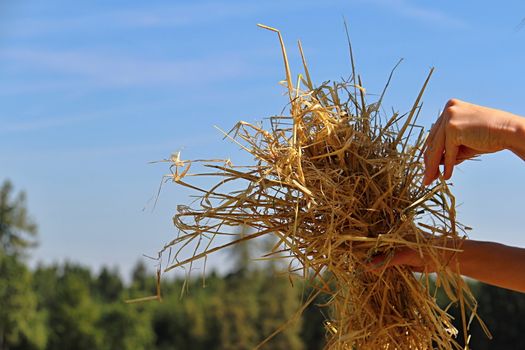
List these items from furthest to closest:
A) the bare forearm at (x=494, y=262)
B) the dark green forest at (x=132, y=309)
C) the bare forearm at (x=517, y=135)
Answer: the dark green forest at (x=132, y=309)
the bare forearm at (x=494, y=262)
the bare forearm at (x=517, y=135)

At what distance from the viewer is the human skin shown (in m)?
1.79

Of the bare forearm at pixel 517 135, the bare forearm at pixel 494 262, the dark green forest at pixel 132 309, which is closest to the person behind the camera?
the bare forearm at pixel 517 135

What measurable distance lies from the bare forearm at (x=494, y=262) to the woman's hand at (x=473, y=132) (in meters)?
0.29

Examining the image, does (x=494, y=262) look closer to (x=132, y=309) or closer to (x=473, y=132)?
(x=473, y=132)

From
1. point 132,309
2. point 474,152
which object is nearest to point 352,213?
point 474,152

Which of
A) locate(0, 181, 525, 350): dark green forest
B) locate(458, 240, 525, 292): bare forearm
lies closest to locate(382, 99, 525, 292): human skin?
locate(458, 240, 525, 292): bare forearm

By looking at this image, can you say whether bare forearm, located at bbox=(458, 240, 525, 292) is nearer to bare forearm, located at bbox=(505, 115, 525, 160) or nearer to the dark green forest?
bare forearm, located at bbox=(505, 115, 525, 160)

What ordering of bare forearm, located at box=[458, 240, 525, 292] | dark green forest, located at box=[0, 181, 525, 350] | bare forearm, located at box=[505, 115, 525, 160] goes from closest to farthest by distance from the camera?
bare forearm, located at box=[505, 115, 525, 160]
bare forearm, located at box=[458, 240, 525, 292]
dark green forest, located at box=[0, 181, 525, 350]

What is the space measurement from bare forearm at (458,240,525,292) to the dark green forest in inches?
1033

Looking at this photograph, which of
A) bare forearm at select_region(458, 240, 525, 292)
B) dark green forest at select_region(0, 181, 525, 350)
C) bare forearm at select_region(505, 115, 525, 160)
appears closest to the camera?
bare forearm at select_region(505, 115, 525, 160)

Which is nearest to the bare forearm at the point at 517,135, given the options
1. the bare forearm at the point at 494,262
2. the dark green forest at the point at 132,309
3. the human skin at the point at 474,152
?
the human skin at the point at 474,152

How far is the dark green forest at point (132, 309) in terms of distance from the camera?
104 feet

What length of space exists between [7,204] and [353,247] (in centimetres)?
4097

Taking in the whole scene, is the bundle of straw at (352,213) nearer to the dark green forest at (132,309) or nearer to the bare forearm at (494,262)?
the bare forearm at (494,262)
